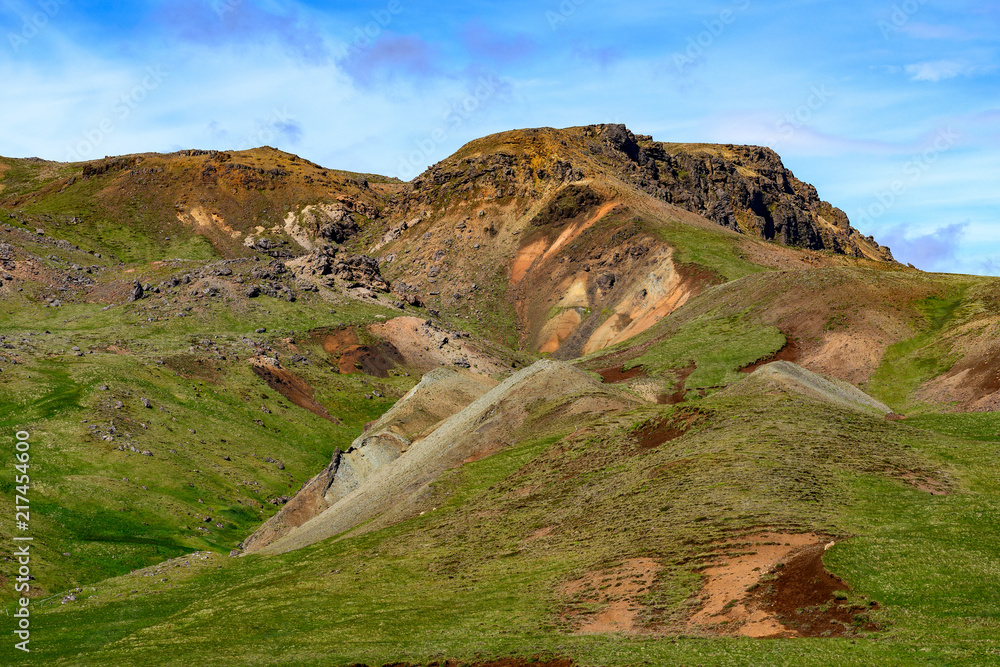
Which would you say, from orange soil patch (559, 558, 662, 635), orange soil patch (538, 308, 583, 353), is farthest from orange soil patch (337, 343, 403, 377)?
orange soil patch (559, 558, 662, 635)

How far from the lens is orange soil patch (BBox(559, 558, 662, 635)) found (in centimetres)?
3469

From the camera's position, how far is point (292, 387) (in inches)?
4279

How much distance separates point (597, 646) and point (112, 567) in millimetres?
43568

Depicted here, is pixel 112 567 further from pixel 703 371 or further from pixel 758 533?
pixel 703 371

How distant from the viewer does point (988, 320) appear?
83.6 metres

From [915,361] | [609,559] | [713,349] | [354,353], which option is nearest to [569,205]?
[354,353]

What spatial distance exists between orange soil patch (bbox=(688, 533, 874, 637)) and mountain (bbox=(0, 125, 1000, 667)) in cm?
14

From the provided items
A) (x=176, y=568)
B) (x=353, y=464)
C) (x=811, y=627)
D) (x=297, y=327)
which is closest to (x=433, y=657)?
(x=811, y=627)

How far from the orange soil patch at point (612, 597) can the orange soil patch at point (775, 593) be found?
8.58 ft

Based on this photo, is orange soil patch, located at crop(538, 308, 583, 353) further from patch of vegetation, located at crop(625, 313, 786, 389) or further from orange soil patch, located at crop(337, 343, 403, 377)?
patch of vegetation, located at crop(625, 313, 786, 389)

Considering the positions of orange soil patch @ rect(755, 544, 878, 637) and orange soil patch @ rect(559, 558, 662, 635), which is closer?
orange soil patch @ rect(755, 544, 878, 637)

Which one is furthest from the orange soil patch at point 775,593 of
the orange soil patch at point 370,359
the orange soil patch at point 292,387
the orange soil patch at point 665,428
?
the orange soil patch at point 370,359

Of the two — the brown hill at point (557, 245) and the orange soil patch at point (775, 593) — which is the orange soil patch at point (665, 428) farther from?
the brown hill at point (557, 245)

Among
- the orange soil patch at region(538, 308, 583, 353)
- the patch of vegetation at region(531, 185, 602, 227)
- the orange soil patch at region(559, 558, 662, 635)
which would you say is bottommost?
the orange soil patch at region(559, 558, 662, 635)
